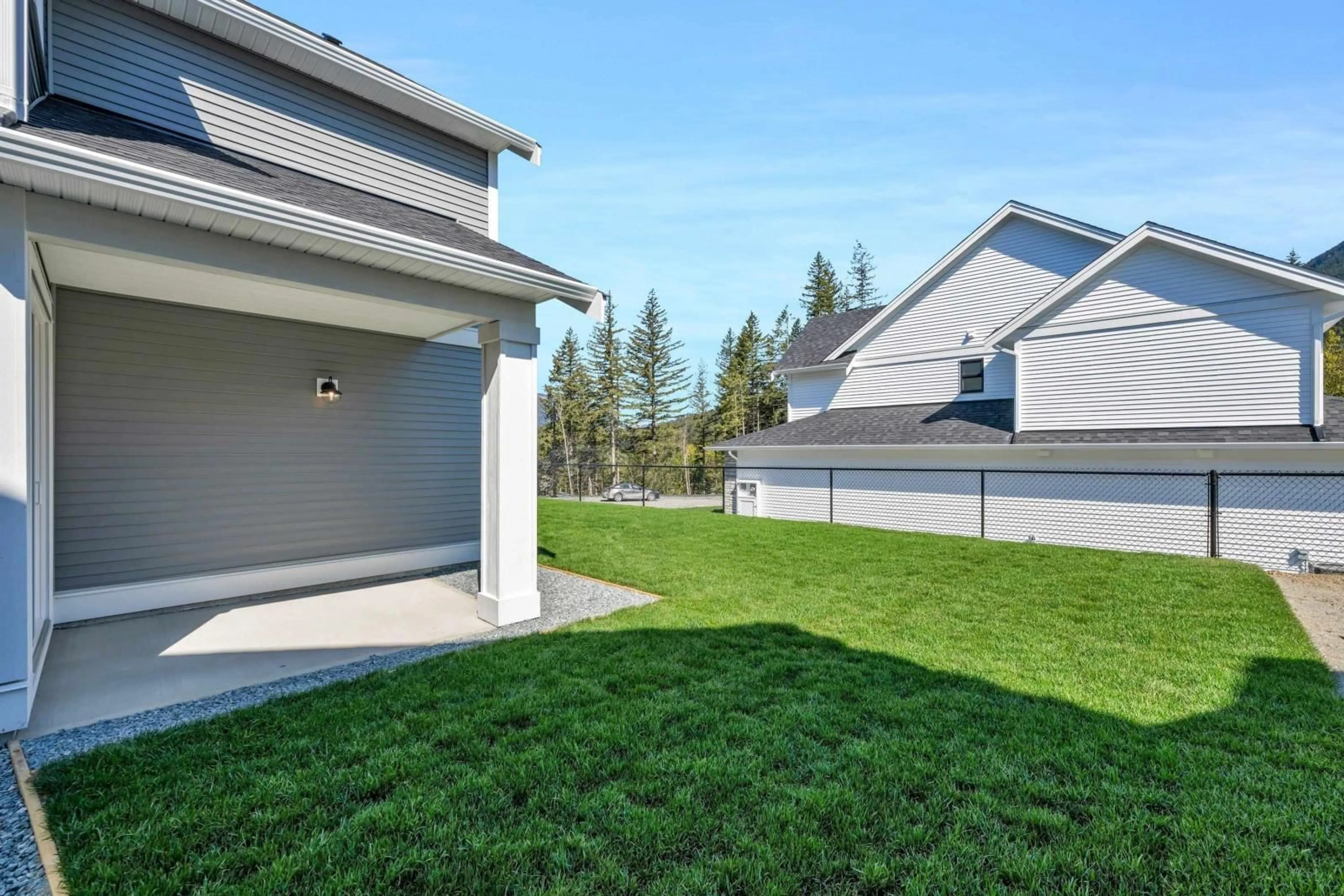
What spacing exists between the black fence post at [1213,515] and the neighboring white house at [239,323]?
29.3ft

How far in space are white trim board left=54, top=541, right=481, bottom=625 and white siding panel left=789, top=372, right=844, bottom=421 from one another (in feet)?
38.2

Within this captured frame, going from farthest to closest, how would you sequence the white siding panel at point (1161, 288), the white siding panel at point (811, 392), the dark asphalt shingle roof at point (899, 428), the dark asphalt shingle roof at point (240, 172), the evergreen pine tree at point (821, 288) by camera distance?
the evergreen pine tree at point (821, 288), the white siding panel at point (811, 392), the dark asphalt shingle roof at point (899, 428), the white siding panel at point (1161, 288), the dark asphalt shingle roof at point (240, 172)

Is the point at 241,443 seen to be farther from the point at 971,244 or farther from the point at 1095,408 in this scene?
the point at 971,244

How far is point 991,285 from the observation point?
44.1 ft

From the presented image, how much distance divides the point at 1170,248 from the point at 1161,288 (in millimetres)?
666

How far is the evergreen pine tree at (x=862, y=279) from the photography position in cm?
3409

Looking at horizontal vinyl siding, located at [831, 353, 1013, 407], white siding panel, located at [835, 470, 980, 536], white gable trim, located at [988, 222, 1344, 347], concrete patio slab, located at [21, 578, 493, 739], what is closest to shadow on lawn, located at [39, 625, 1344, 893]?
concrete patio slab, located at [21, 578, 493, 739]

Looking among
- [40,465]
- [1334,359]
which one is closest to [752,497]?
[40,465]

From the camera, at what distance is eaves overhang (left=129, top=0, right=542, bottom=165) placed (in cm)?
521

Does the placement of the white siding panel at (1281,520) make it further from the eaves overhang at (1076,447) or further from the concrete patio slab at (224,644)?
the concrete patio slab at (224,644)

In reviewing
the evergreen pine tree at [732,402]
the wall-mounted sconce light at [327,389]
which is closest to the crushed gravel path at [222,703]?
the wall-mounted sconce light at [327,389]

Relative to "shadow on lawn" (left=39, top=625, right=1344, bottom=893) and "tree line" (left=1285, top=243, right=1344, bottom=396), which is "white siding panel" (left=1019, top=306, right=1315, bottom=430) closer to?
"tree line" (left=1285, top=243, right=1344, bottom=396)

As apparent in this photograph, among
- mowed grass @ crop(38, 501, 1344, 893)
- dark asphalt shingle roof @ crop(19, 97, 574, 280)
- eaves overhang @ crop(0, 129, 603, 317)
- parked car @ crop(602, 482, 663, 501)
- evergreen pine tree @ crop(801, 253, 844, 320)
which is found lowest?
parked car @ crop(602, 482, 663, 501)

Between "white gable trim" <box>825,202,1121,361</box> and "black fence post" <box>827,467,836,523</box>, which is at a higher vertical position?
"white gable trim" <box>825,202,1121,361</box>
